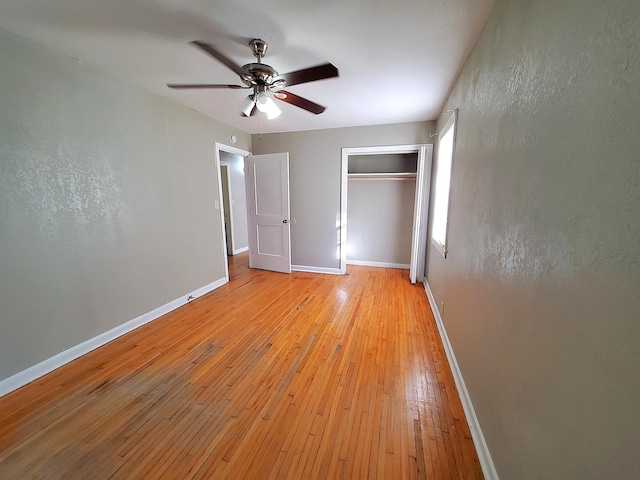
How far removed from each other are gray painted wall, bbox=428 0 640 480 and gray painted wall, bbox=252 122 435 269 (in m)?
2.27

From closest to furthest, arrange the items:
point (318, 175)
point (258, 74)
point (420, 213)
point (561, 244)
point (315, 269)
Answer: point (561, 244), point (258, 74), point (420, 213), point (318, 175), point (315, 269)

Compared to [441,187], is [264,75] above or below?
above

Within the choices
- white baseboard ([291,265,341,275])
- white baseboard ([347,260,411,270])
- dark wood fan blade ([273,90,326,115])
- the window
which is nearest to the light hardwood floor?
the window

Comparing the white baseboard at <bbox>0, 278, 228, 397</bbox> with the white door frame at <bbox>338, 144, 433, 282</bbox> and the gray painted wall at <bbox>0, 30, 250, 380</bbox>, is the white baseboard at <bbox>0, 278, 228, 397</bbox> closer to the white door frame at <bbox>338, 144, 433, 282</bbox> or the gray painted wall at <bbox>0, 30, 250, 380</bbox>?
the gray painted wall at <bbox>0, 30, 250, 380</bbox>

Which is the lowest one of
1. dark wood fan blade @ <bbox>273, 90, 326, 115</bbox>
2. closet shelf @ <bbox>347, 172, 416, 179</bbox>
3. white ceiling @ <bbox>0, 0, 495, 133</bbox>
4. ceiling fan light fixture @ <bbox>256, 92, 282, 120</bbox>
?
closet shelf @ <bbox>347, 172, 416, 179</bbox>

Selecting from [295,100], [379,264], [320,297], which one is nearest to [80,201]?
[295,100]

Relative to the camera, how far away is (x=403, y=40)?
167cm

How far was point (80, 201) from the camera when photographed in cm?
200

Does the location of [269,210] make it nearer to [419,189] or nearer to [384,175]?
[384,175]

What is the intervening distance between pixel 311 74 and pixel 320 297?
8.10ft

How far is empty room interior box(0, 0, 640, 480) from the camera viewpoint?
65 cm

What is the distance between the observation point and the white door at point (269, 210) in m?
3.90

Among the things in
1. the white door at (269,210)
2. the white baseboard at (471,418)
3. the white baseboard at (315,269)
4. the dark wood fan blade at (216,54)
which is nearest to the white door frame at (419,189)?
the white baseboard at (315,269)

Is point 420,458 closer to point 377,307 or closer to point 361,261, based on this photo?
point 377,307
